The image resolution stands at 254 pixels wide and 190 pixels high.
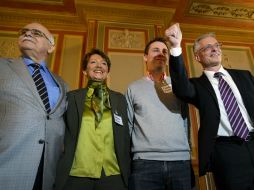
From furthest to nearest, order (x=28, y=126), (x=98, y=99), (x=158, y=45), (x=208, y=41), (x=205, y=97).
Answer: (x=158, y=45)
(x=208, y=41)
(x=98, y=99)
(x=205, y=97)
(x=28, y=126)

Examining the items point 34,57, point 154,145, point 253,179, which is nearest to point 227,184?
point 253,179

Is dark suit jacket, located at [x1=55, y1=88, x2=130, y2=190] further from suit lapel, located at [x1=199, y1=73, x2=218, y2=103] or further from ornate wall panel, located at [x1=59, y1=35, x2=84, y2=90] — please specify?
ornate wall panel, located at [x1=59, y1=35, x2=84, y2=90]

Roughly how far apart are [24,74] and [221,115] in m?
1.12

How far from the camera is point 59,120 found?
1.36 metres

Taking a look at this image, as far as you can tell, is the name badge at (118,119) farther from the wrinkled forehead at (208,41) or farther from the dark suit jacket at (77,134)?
the wrinkled forehead at (208,41)

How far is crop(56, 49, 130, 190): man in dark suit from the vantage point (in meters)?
1.28

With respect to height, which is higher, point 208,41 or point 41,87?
point 208,41

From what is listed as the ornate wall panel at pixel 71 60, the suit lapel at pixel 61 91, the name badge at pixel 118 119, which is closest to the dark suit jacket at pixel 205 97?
the name badge at pixel 118 119

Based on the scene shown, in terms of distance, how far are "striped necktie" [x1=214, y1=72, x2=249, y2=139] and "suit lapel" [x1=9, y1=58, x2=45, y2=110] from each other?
102 centimetres

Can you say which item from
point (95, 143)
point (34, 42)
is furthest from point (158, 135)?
point (34, 42)

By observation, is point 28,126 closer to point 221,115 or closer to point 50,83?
point 50,83

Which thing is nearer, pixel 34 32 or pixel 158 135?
pixel 158 135

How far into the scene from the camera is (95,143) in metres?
1.39

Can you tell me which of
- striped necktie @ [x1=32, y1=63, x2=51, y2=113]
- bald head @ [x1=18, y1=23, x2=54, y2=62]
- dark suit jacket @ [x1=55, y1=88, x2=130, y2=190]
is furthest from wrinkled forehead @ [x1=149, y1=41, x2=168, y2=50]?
striped necktie @ [x1=32, y1=63, x2=51, y2=113]
